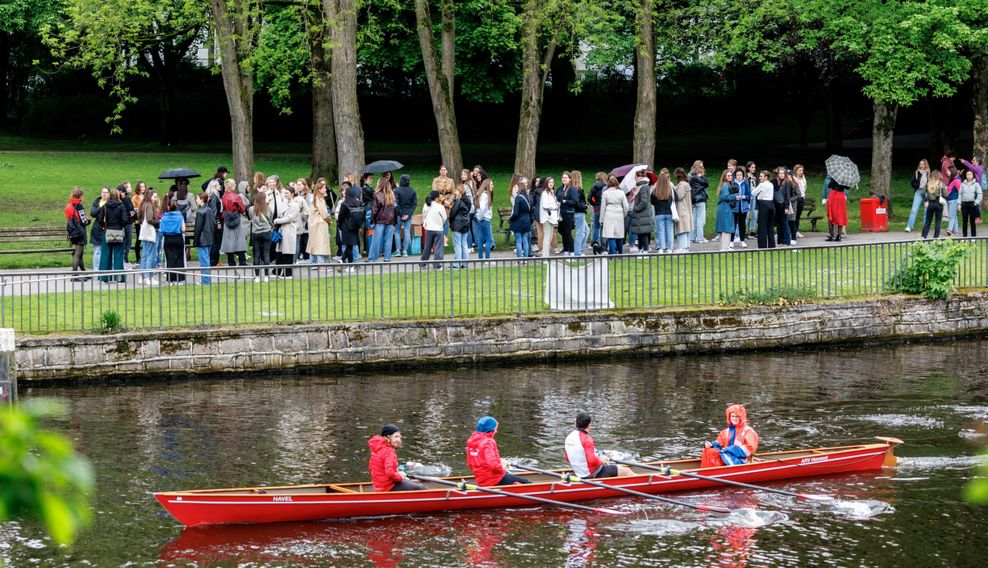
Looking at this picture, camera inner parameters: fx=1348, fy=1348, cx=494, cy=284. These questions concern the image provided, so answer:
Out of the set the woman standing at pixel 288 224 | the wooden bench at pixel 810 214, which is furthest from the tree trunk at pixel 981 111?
the woman standing at pixel 288 224

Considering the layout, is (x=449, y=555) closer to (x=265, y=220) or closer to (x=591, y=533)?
(x=591, y=533)

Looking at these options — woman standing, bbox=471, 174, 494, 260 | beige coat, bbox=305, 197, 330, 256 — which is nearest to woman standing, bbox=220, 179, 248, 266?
beige coat, bbox=305, 197, 330, 256

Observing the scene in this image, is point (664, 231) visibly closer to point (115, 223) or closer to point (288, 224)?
point (288, 224)

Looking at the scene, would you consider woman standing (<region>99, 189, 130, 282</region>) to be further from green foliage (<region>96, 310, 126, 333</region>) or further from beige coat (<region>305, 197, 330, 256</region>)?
green foliage (<region>96, 310, 126, 333</region>)

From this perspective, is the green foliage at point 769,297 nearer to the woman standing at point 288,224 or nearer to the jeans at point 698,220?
the jeans at point 698,220

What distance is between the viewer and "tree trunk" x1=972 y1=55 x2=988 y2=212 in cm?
3659

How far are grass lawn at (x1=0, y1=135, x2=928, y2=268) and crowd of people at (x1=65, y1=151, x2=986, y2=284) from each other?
3.89 metres

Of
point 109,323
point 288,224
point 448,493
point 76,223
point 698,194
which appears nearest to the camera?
point 448,493

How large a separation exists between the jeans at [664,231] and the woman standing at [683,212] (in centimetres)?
30

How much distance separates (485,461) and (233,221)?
12.6 metres

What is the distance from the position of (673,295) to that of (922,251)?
5058 millimetres

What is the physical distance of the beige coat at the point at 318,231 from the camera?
27.1 m

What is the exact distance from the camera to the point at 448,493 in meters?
15.0

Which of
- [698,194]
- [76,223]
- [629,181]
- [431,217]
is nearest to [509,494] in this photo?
[431,217]
